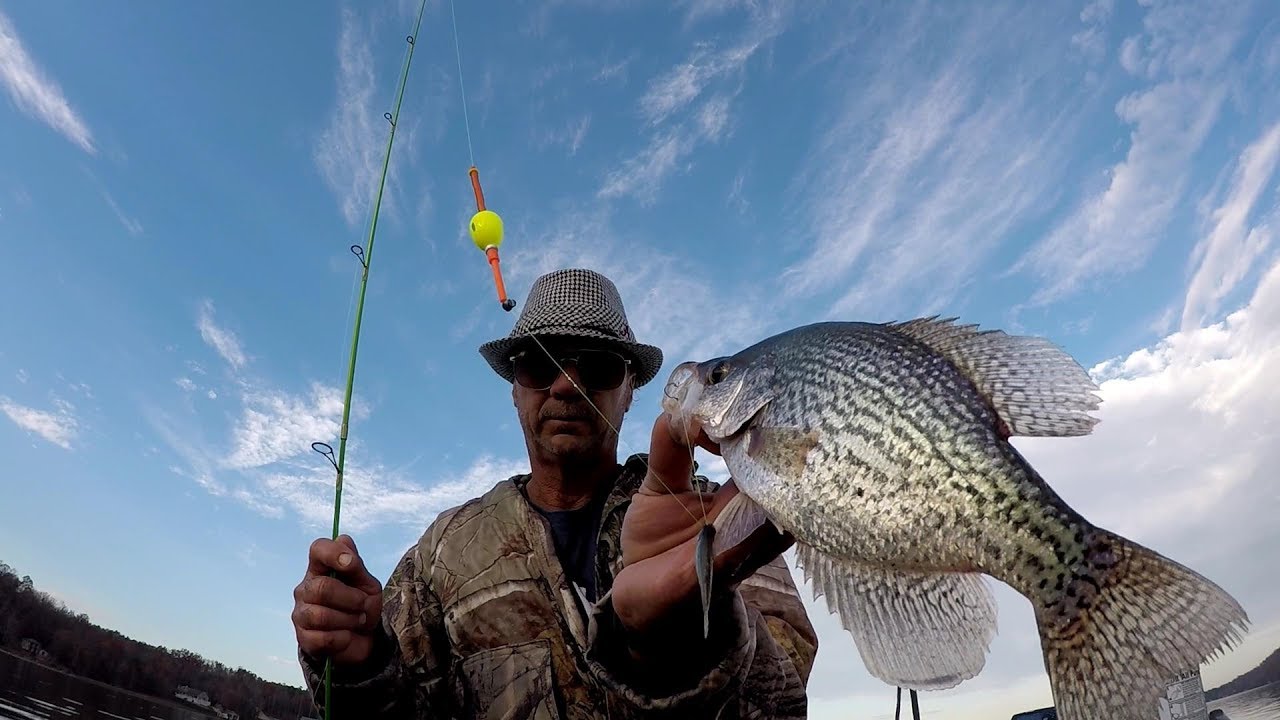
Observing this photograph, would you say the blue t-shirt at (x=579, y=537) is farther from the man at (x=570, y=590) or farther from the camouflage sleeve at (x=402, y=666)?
the camouflage sleeve at (x=402, y=666)

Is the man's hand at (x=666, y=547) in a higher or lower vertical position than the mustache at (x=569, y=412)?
lower

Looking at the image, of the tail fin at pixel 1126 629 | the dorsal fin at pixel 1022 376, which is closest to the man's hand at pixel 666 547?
the dorsal fin at pixel 1022 376

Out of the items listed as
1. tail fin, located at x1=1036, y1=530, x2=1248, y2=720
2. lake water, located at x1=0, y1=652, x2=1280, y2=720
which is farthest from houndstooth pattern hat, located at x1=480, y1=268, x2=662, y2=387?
lake water, located at x1=0, y1=652, x2=1280, y2=720

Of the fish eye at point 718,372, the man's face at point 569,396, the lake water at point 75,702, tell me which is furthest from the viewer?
the lake water at point 75,702

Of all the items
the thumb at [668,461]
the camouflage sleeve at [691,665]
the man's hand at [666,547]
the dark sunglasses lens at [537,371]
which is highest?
the dark sunglasses lens at [537,371]

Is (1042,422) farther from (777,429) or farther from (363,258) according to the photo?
(363,258)

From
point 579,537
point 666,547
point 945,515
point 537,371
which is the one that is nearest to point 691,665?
point 666,547

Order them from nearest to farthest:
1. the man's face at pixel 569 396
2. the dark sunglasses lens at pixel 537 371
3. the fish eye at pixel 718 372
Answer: the fish eye at pixel 718 372 → the man's face at pixel 569 396 → the dark sunglasses lens at pixel 537 371

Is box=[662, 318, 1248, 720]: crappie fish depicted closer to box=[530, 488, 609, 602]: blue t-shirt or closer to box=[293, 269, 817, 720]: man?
box=[293, 269, 817, 720]: man
